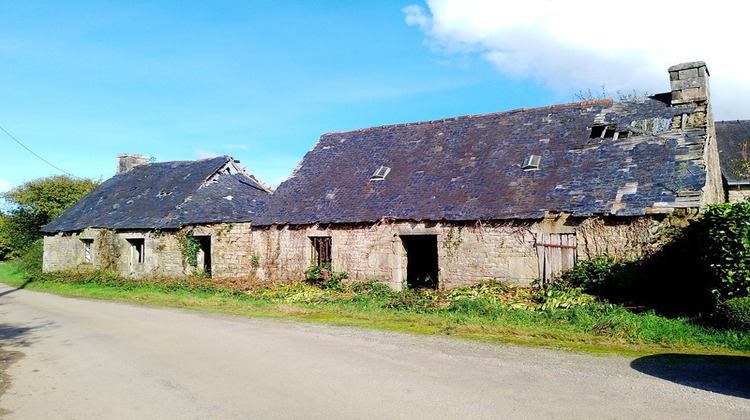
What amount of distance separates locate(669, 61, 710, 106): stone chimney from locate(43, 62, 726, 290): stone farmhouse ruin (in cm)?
4

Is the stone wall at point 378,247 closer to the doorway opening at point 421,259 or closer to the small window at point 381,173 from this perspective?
the doorway opening at point 421,259

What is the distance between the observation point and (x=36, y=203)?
33844mm

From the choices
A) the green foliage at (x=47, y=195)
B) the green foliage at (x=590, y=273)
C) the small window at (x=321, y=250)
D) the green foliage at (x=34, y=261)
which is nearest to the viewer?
the green foliage at (x=590, y=273)

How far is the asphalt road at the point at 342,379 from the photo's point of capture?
18.7ft

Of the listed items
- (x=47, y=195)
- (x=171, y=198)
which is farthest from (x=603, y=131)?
(x=47, y=195)

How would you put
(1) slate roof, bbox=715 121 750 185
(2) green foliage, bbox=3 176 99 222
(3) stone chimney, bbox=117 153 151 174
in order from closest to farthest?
(1) slate roof, bbox=715 121 750 185, (3) stone chimney, bbox=117 153 151 174, (2) green foliage, bbox=3 176 99 222

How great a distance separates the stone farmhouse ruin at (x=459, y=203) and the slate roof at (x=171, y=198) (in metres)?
0.14

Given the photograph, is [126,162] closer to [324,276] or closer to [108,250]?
[108,250]

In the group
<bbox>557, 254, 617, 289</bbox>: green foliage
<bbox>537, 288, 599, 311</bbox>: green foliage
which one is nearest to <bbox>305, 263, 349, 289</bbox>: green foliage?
<bbox>537, 288, 599, 311</bbox>: green foliage

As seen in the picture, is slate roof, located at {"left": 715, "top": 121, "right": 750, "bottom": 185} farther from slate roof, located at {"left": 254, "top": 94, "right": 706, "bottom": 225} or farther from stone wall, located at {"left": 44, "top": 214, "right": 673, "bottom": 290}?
stone wall, located at {"left": 44, "top": 214, "right": 673, "bottom": 290}

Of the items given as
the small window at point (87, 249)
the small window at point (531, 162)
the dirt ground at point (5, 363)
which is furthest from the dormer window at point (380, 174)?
the small window at point (87, 249)

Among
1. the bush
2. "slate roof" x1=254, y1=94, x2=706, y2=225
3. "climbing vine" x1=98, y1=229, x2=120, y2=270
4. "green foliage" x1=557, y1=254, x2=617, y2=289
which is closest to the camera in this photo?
the bush

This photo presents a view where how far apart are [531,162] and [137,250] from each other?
1782cm

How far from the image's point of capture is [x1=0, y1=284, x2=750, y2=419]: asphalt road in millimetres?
5703
